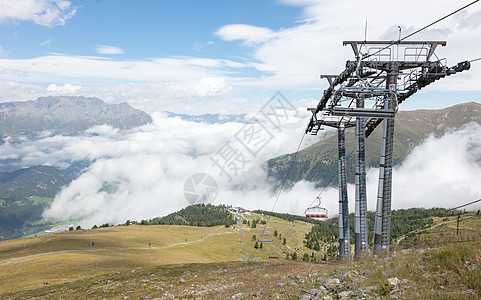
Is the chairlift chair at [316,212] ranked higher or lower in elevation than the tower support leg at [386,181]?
lower

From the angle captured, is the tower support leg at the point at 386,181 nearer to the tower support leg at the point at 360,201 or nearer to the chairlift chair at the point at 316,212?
the tower support leg at the point at 360,201

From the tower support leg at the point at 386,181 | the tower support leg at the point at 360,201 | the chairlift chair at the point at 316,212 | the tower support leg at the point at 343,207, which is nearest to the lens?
the tower support leg at the point at 386,181

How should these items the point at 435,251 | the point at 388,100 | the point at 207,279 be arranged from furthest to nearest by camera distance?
the point at 207,279 < the point at 388,100 < the point at 435,251

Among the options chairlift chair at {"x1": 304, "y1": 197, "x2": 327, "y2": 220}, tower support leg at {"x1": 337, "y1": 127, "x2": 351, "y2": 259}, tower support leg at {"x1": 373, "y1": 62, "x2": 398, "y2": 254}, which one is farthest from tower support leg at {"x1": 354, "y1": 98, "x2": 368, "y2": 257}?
chairlift chair at {"x1": 304, "y1": 197, "x2": 327, "y2": 220}


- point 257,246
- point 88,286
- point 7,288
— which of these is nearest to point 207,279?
point 88,286

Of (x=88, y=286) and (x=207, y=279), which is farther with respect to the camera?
(x=88, y=286)

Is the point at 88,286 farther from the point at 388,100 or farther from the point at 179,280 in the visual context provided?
the point at 388,100

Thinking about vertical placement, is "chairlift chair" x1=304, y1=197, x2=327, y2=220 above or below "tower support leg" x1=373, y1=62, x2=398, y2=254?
below

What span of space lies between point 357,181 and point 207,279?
61.9 ft

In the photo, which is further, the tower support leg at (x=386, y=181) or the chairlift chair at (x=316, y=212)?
the chairlift chair at (x=316, y=212)

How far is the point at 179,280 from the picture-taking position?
29250 millimetres

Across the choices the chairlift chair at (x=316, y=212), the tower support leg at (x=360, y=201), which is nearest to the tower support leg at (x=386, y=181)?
the tower support leg at (x=360, y=201)

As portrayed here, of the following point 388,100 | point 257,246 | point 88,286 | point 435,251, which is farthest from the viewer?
point 257,246

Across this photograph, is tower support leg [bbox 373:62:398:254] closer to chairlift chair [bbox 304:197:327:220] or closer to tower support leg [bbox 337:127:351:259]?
tower support leg [bbox 337:127:351:259]
